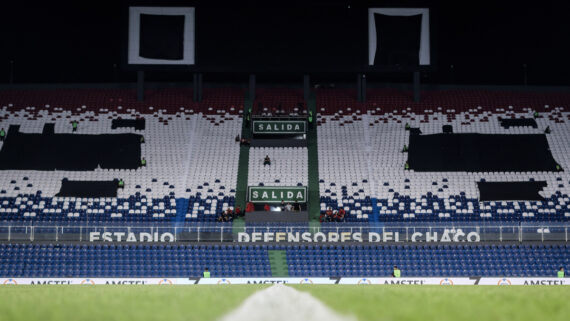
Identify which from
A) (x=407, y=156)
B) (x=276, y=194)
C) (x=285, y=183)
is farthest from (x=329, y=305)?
(x=407, y=156)

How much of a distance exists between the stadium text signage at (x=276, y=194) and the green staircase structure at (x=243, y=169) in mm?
733

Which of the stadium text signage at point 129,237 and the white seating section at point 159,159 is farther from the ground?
the white seating section at point 159,159

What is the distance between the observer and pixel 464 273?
1384 inches

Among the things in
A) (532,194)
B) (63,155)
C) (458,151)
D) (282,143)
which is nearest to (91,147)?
(63,155)

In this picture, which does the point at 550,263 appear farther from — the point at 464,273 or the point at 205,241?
the point at 205,241

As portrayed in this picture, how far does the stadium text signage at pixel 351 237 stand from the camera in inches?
1441

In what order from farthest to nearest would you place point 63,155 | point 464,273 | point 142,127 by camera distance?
point 142,127 → point 63,155 → point 464,273

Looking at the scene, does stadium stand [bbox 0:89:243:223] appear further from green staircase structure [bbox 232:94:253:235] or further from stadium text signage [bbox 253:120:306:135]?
stadium text signage [bbox 253:120:306:135]

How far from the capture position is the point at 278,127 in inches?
1966

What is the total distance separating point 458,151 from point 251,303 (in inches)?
1789

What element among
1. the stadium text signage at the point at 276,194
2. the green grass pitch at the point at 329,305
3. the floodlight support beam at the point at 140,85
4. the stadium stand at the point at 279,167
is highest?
the floodlight support beam at the point at 140,85

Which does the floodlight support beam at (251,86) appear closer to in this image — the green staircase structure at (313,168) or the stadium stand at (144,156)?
the stadium stand at (144,156)

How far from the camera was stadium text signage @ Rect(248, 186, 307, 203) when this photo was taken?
43.7 m

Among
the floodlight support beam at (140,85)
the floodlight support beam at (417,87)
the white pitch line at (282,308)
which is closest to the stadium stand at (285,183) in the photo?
the floodlight support beam at (140,85)
